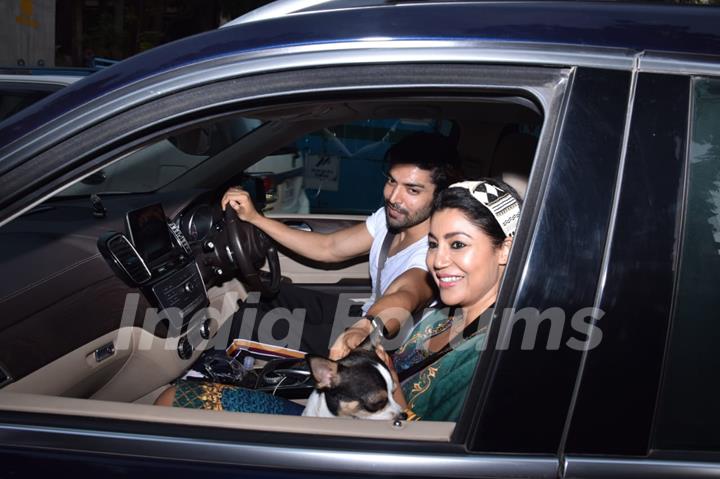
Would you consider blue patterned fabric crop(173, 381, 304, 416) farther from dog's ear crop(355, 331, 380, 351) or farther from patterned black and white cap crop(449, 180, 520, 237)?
patterned black and white cap crop(449, 180, 520, 237)

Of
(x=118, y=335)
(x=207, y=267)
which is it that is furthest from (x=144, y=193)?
(x=118, y=335)

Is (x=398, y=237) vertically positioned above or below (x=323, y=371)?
above

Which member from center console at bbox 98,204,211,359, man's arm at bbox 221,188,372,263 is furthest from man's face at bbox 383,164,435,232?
center console at bbox 98,204,211,359

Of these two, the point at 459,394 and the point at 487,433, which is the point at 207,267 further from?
the point at 487,433

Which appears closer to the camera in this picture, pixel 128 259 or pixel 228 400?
pixel 228 400

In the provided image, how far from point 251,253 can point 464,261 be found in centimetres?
122

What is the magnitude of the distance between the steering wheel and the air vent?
0.47m

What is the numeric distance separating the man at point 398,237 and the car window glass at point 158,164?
1.82ft

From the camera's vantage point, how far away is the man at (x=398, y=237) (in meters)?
2.66

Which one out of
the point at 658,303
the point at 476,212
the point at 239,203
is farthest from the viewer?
the point at 239,203

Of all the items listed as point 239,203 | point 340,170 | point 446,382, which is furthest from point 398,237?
point 340,170

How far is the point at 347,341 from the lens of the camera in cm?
215

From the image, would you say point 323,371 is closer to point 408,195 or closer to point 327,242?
point 408,195

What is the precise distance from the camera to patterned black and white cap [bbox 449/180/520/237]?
1.91 m
